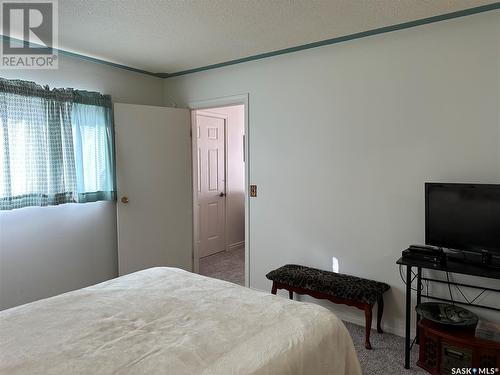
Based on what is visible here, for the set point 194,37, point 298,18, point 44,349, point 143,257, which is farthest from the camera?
point 143,257

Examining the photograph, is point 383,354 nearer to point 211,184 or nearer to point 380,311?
point 380,311

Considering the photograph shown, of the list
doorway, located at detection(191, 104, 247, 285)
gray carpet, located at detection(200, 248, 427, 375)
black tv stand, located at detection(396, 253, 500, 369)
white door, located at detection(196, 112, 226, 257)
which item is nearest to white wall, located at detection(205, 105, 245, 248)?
doorway, located at detection(191, 104, 247, 285)

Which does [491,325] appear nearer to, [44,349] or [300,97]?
[300,97]

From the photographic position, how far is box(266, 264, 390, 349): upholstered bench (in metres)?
2.57

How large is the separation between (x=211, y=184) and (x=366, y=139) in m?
2.72

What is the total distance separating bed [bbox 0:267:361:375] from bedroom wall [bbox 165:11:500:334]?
1362 millimetres

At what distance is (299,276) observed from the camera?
2.88 meters

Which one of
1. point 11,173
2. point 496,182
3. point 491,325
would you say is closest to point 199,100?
point 11,173

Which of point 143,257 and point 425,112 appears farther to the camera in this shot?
point 143,257

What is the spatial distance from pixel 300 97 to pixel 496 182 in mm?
1653

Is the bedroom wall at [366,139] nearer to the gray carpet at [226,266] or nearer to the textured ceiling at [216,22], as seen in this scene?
the textured ceiling at [216,22]

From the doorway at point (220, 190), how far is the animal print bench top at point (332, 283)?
1539 millimetres

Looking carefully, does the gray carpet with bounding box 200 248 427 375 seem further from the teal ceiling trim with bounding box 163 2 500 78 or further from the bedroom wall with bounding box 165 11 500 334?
the teal ceiling trim with bounding box 163 2 500 78

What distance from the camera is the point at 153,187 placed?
3.75m
